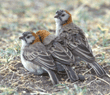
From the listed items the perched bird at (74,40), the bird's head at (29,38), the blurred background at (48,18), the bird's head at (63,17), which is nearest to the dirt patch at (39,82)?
the perched bird at (74,40)

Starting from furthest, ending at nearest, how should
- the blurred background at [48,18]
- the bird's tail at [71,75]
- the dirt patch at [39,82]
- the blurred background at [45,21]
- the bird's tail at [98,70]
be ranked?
the blurred background at [48,18], the blurred background at [45,21], the bird's tail at [98,70], the bird's tail at [71,75], the dirt patch at [39,82]

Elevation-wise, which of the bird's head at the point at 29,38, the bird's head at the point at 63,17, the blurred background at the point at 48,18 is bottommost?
the bird's head at the point at 29,38

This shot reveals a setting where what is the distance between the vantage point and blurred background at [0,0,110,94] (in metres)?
5.99

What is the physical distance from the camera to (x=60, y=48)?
4828mm

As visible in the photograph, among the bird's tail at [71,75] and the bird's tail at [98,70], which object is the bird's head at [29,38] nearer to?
the bird's tail at [71,75]

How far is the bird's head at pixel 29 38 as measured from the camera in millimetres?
4875

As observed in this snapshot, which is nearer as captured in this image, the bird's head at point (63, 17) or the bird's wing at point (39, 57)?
the bird's wing at point (39, 57)

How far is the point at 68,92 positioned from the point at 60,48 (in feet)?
3.82

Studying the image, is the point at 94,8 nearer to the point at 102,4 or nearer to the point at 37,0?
the point at 102,4

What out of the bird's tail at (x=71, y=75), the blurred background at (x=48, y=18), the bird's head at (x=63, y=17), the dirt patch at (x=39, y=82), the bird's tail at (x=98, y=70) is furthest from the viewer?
the blurred background at (x=48, y=18)

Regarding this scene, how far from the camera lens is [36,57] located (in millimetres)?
4648

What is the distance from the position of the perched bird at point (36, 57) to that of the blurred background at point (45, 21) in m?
0.74

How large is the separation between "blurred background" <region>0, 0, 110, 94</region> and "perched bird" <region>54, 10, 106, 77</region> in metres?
0.58

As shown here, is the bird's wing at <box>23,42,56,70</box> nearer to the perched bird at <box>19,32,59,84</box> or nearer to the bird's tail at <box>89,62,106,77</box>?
the perched bird at <box>19,32,59,84</box>
